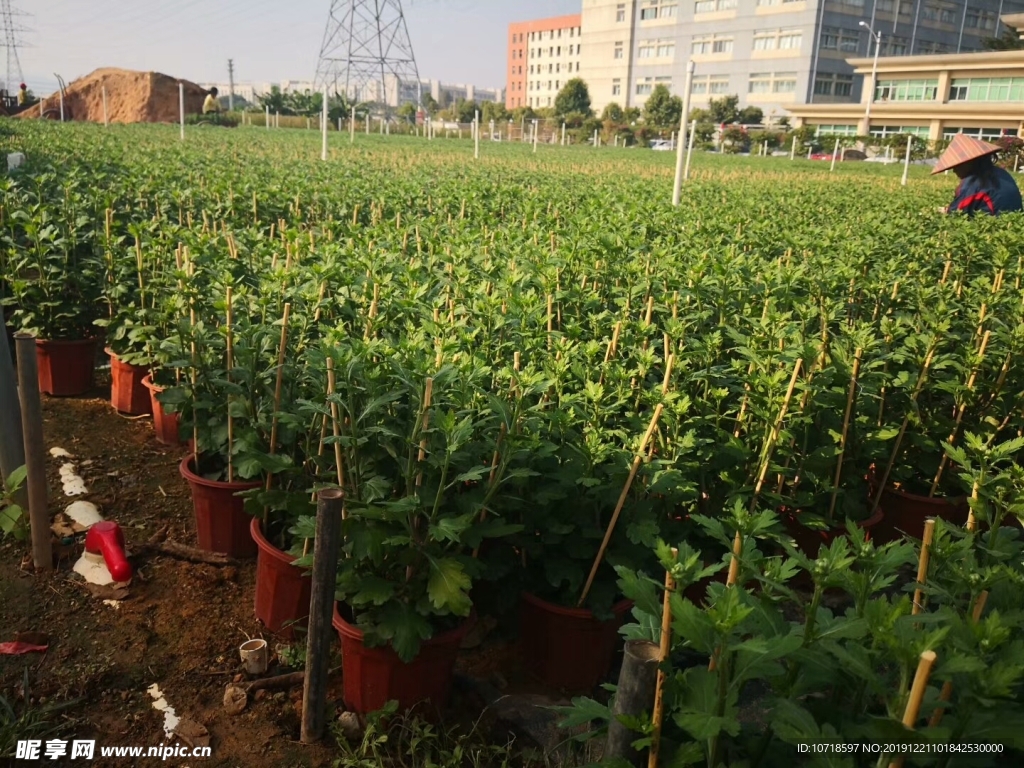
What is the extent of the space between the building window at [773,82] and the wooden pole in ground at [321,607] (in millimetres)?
76334

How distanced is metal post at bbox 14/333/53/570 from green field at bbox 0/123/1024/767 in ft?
2.05

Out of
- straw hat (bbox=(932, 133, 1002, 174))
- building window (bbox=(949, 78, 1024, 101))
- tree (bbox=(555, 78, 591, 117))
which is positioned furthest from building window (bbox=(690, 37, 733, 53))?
straw hat (bbox=(932, 133, 1002, 174))

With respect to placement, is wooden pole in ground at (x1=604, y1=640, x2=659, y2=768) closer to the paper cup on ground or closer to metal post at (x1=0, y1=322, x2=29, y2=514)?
the paper cup on ground

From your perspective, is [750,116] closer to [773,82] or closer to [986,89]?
[773,82]

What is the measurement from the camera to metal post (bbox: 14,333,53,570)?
3666mm

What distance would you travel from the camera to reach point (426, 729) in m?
2.96

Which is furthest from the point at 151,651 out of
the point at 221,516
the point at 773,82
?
the point at 773,82

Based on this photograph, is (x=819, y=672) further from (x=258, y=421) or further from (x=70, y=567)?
(x=70, y=567)

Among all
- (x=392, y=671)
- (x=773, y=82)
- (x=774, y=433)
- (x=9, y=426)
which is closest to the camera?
(x=392, y=671)

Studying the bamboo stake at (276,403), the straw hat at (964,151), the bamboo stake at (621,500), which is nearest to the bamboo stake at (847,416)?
the bamboo stake at (621,500)

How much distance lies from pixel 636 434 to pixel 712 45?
270ft

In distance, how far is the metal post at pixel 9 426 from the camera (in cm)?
411

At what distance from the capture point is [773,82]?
7156 cm

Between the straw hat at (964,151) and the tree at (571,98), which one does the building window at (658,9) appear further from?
the straw hat at (964,151)
